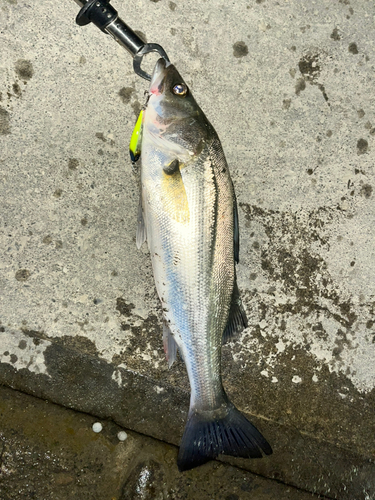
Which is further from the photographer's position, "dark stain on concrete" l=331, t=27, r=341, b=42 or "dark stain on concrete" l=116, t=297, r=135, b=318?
"dark stain on concrete" l=331, t=27, r=341, b=42

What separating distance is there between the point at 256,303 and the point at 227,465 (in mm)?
1268

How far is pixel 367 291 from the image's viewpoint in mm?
2840

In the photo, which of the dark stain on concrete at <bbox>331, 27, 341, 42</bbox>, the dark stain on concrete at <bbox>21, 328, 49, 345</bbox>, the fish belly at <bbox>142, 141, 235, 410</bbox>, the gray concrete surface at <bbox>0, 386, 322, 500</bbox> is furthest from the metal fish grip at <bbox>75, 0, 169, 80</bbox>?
the gray concrete surface at <bbox>0, 386, 322, 500</bbox>

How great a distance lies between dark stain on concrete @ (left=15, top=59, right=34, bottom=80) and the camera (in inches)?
100.0

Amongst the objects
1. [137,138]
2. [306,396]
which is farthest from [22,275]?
[306,396]

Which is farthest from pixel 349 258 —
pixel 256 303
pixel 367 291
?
pixel 256 303

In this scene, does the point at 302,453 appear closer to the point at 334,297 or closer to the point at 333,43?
the point at 334,297

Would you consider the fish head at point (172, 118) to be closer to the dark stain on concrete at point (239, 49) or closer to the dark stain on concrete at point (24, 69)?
the dark stain on concrete at point (239, 49)

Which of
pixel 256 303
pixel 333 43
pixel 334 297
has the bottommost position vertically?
pixel 256 303

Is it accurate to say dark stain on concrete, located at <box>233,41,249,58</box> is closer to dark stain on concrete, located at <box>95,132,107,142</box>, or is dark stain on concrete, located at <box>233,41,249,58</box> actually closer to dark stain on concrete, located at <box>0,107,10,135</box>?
dark stain on concrete, located at <box>95,132,107,142</box>

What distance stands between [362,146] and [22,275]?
9.68 feet

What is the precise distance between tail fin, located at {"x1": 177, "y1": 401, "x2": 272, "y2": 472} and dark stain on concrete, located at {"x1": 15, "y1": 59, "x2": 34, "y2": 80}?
2700 mm

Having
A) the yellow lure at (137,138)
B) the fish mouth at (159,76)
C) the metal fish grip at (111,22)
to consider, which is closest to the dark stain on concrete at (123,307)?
the yellow lure at (137,138)

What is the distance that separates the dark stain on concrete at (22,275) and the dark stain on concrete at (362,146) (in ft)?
9.40
